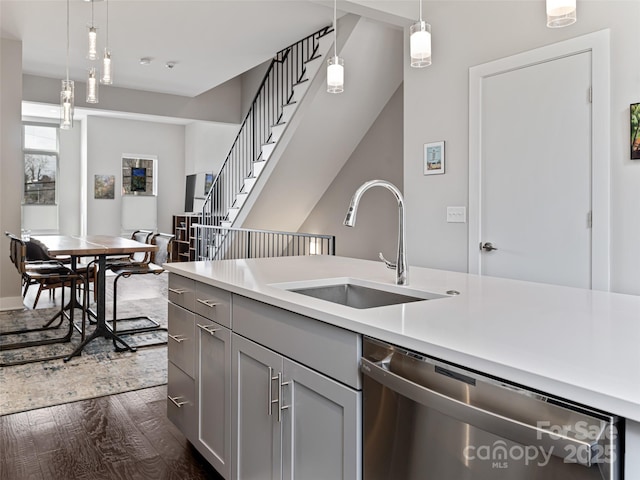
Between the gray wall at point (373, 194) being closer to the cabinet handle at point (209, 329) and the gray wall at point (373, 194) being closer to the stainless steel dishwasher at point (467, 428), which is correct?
the cabinet handle at point (209, 329)

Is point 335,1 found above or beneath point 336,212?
above

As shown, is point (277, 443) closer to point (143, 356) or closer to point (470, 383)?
point (470, 383)

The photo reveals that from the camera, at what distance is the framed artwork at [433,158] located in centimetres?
374

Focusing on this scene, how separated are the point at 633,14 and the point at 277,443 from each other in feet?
9.39

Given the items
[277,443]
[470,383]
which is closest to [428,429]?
[470,383]

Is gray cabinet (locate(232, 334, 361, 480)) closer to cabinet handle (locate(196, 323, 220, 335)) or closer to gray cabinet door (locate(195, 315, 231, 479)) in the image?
gray cabinet door (locate(195, 315, 231, 479))

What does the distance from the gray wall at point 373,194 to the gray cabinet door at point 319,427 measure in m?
4.01

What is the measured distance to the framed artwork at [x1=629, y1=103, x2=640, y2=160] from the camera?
2635mm

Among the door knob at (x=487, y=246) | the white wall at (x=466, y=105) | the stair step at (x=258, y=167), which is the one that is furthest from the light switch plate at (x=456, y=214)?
the stair step at (x=258, y=167)

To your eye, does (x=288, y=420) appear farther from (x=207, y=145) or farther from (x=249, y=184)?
(x=207, y=145)

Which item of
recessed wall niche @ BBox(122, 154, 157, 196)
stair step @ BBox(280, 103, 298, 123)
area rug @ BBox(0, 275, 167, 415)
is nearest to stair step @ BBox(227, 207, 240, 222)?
stair step @ BBox(280, 103, 298, 123)

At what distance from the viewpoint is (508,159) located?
328 centimetres

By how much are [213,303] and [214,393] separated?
0.36m

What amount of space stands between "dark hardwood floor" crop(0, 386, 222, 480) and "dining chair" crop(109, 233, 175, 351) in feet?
3.93
